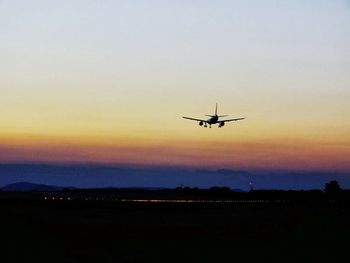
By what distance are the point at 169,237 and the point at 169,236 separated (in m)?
0.85

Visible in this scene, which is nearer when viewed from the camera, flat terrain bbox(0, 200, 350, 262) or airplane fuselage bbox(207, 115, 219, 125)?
flat terrain bbox(0, 200, 350, 262)

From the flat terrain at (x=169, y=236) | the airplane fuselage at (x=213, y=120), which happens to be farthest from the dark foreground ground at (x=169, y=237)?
the airplane fuselage at (x=213, y=120)

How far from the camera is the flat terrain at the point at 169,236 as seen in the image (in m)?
48.0

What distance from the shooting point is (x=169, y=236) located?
60.1m

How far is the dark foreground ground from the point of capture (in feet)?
157

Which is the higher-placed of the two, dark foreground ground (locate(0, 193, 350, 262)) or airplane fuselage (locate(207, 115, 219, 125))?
airplane fuselage (locate(207, 115, 219, 125))

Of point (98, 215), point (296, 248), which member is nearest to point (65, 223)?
point (98, 215)

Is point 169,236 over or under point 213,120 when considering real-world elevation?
under

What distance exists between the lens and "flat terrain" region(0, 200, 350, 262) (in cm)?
4797

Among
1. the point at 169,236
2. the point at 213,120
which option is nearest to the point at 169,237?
the point at 169,236

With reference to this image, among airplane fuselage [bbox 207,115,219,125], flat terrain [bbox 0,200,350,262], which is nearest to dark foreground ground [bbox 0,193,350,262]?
flat terrain [bbox 0,200,350,262]

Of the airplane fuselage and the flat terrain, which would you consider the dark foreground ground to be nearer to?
the flat terrain

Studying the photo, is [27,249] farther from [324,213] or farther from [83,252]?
[324,213]

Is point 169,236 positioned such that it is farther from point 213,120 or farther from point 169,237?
point 213,120
